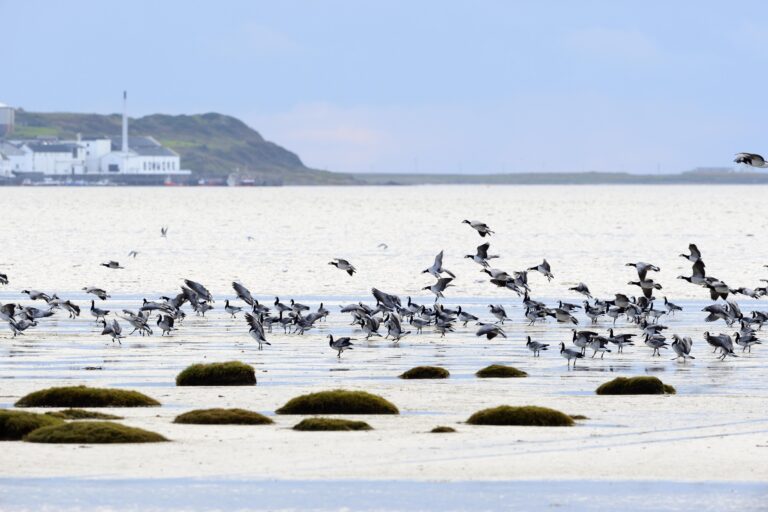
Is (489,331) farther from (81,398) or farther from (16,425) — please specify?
(16,425)

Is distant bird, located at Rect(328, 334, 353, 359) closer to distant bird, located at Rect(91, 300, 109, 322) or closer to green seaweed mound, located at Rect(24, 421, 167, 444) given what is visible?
distant bird, located at Rect(91, 300, 109, 322)

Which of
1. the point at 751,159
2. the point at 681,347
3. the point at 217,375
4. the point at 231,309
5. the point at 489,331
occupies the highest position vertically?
the point at 751,159

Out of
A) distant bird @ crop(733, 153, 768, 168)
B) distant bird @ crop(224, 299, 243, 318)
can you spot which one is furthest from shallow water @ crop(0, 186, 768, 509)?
distant bird @ crop(733, 153, 768, 168)

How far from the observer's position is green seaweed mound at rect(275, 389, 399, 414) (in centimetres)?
2625

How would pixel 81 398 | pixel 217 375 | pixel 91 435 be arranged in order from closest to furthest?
pixel 91 435 < pixel 81 398 < pixel 217 375

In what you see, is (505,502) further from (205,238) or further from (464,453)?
(205,238)

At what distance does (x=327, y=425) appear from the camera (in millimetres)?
24172

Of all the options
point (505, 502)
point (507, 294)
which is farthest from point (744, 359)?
point (507, 294)

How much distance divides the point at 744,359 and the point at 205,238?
7973cm

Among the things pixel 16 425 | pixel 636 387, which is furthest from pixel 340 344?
pixel 16 425

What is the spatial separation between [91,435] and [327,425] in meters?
3.58

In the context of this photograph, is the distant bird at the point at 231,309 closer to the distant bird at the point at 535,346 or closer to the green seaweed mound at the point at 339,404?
the distant bird at the point at 535,346

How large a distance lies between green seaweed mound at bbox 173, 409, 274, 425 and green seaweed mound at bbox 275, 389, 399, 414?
1.35 metres

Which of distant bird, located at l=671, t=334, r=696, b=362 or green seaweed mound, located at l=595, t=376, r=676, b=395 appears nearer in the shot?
green seaweed mound, located at l=595, t=376, r=676, b=395
